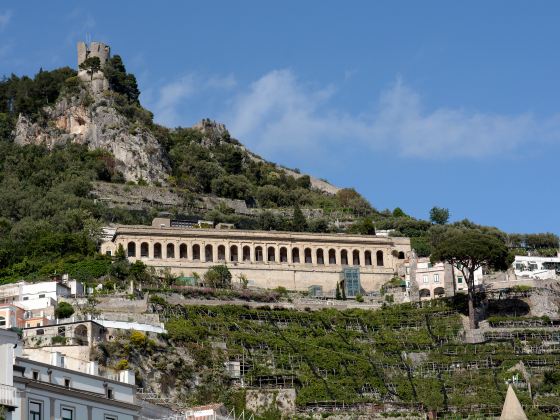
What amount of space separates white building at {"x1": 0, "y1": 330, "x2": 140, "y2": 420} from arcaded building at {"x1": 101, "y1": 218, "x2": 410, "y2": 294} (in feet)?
201

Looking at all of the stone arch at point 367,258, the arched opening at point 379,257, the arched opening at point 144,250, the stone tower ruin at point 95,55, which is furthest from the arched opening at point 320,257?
the stone tower ruin at point 95,55

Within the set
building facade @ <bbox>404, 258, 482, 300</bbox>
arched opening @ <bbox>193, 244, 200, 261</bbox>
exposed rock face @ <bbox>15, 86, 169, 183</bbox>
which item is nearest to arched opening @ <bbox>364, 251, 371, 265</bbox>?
building facade @ <bbox>404, 258, 482, 300</bbox>

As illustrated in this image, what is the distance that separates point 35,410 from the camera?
100 feet

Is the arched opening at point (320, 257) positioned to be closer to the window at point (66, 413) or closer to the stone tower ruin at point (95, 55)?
the stone tower ruin at point (95, 55)

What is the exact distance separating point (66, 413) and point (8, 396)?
9.92 ft

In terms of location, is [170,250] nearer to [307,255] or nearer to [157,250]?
[157,250]

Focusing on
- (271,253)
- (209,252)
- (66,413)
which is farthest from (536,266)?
(66,413)

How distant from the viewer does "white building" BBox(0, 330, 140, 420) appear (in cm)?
2953

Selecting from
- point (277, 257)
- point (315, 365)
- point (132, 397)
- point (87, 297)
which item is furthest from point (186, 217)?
point (132, 397)

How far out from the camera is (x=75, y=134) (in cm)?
12419

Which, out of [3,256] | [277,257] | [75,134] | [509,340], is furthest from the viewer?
[75,134]

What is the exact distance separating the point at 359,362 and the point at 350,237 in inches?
1003

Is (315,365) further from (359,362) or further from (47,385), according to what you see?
(47,385)

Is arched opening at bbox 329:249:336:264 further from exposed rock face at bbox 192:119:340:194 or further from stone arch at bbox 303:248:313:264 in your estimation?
exposed rock face at bbox 192:119:340:194
